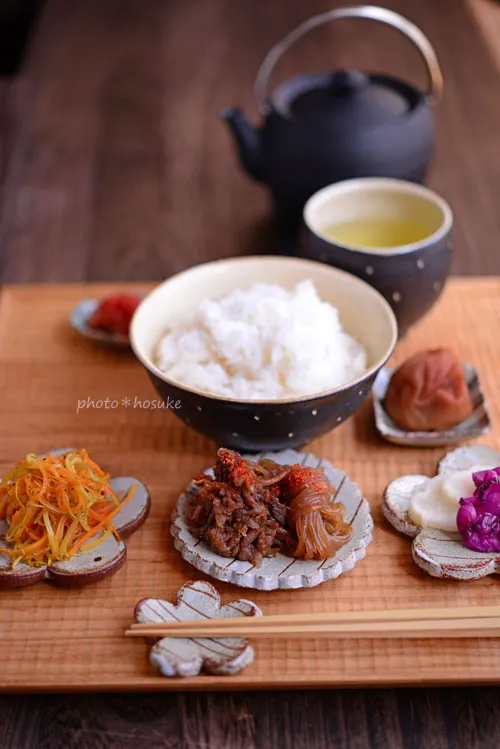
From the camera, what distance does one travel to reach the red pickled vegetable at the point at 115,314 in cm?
228

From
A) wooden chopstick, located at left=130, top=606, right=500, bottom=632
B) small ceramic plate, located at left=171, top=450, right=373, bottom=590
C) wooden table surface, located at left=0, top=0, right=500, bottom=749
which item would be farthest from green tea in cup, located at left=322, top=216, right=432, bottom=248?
wooden chopstick, located at left=130, top=606, right=500, bottom=632

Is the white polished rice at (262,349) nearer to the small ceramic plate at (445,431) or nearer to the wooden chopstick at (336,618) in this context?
the small ceramic plate at (445,431)

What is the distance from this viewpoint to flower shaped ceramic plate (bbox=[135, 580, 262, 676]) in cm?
141

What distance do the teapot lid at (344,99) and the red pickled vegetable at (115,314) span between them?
0.89 meters

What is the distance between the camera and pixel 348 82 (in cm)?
271

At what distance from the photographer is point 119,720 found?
4.76ft

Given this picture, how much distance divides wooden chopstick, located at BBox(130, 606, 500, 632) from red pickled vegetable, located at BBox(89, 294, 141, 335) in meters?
0.97

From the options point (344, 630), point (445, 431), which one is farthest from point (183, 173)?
point (344, 630)

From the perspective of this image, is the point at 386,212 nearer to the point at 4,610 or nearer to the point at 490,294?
the point at 490,294

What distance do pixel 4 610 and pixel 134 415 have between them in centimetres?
62

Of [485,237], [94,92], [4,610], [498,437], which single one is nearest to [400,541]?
[498,437]

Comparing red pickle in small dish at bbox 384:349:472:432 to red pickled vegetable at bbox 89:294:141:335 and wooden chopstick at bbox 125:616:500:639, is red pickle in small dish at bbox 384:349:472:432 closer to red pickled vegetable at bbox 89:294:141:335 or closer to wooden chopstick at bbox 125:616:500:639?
wooden chopstick at bbox 125:616:500:639

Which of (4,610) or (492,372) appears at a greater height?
(492,372)

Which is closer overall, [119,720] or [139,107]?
[119,720]
